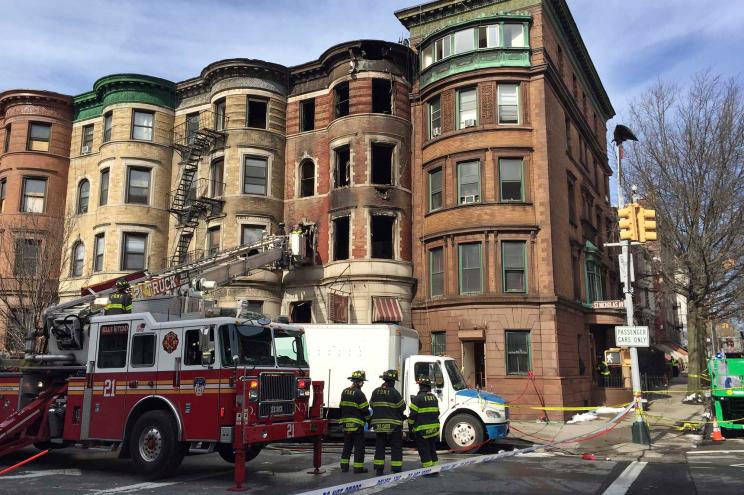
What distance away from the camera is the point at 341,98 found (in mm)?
27250

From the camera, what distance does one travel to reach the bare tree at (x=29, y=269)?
2434 centimetres

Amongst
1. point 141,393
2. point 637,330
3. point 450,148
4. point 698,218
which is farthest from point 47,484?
point 698,218

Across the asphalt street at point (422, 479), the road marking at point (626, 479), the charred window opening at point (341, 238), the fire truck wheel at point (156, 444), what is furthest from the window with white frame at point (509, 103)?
the fire truck wheel at point (156, 444)

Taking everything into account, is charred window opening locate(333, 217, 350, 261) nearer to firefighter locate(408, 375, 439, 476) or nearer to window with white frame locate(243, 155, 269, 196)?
window with white frame locate(243, 155, 269, 196)

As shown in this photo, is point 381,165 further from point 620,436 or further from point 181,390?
point 181,390

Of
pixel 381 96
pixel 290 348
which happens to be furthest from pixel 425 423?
pixel 381 96

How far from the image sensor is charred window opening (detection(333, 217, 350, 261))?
25.6m

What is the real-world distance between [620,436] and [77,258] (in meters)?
25.3

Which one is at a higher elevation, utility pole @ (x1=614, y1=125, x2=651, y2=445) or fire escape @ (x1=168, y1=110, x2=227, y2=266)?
fire escape @ (x1=168, y1=110, x2=227, y2=266)

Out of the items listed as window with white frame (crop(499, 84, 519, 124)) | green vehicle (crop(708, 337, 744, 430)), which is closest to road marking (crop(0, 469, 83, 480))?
green vehicle (crop(708, 337, 744, 430))

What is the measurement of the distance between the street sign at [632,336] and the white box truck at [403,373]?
3.45 meters

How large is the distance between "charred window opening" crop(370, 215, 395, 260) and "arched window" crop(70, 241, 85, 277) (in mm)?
14513

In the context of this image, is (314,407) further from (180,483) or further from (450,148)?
(450,148)

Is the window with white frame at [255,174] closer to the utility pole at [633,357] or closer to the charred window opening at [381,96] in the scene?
the charred window opening at [381,96]
